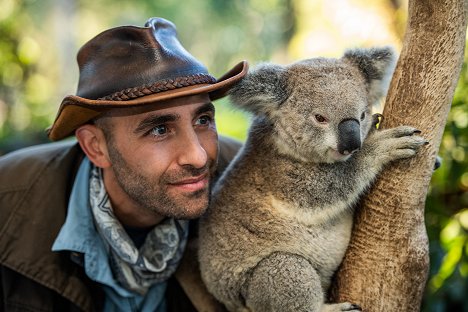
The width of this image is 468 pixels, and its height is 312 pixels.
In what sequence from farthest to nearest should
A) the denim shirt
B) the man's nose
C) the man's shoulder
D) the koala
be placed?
the man's shoulder, the denim shirt, the man's nose, the koala

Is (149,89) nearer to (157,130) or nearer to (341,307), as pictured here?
(157,130)

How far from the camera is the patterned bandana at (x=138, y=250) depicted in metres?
2.66

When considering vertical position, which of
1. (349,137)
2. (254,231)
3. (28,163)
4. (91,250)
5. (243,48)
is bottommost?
(91,250)

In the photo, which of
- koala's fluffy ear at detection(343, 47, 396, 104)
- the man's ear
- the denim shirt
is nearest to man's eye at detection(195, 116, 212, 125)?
the man's ear

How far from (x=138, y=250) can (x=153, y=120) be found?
78 centimetres

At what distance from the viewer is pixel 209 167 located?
2.55 m

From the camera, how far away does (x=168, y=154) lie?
2.38 metres

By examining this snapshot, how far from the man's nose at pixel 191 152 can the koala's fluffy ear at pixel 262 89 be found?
263 mm

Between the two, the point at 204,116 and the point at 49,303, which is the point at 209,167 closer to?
the point at 204,116

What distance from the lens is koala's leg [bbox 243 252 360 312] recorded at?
220 centimetres

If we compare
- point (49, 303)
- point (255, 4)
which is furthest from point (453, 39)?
point (255, 4)

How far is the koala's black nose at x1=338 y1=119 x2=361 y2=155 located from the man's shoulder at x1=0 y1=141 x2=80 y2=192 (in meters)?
1.69

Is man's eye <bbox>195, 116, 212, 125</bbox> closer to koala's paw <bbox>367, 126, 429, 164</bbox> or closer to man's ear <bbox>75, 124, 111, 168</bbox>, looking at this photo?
man's ear <bbox>75, 124, 111, 168</bbox>

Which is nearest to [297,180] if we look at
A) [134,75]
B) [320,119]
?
[320,119]
